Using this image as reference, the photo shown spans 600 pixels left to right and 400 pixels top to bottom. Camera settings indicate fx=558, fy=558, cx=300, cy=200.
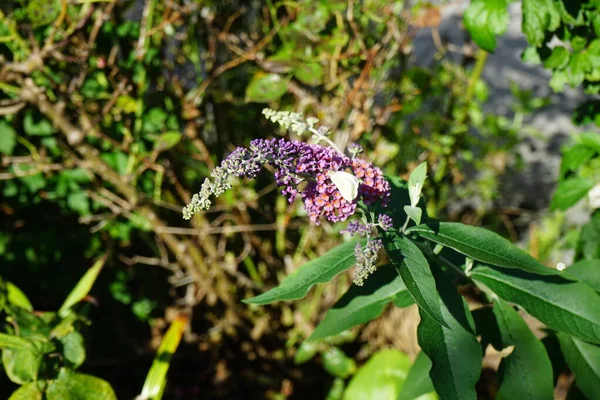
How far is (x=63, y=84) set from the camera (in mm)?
2133

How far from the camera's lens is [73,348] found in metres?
1.48

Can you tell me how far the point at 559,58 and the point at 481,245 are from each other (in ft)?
2.59

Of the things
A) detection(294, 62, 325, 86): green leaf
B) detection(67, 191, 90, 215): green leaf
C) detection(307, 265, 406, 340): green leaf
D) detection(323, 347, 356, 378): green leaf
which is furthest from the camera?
detection(323, 347, 356, 378): green leaf

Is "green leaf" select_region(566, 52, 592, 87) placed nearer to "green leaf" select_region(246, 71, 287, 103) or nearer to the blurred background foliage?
the blurred background foliage

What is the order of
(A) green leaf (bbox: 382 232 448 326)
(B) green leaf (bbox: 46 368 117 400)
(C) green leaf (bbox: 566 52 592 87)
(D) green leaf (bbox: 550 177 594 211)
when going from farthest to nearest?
1. (D) green leaf (bbox: 550 177 594 211)
2. (C) green leaf (bbox: 566 52 592 87)
3. (B) green leaf (bbox: 46 368 117 400)
4. (A) green leaf (bbox: 382 232 448 326)

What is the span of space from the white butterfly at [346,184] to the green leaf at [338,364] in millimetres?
1579

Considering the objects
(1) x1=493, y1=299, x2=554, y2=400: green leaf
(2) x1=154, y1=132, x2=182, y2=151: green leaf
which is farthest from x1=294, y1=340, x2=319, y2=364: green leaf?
(1) x1=493, y1=299, x2=554, y2=400: green leaf

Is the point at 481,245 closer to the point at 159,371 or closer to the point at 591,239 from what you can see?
the point at 591,239

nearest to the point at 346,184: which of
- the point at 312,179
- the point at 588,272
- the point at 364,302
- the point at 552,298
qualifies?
the point at 312,179

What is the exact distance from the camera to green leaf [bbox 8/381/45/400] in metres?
1.32

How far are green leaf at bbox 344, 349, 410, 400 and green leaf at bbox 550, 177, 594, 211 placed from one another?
83 centimetres

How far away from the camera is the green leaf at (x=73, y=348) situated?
1470 mm

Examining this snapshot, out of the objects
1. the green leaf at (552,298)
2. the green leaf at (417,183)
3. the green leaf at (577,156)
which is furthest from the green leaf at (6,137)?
the green leaf at (577,156)

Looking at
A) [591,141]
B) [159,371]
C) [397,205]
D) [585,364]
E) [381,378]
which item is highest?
[397,205]
